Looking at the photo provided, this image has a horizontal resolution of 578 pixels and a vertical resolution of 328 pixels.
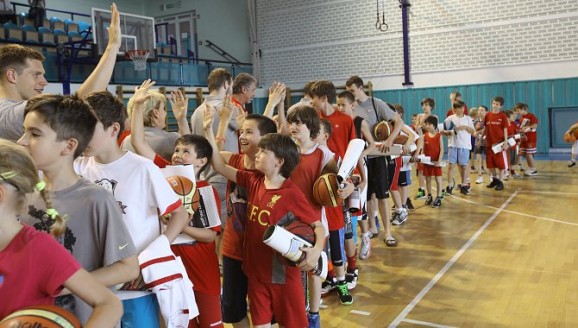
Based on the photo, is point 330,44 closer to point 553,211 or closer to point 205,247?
point 553,211

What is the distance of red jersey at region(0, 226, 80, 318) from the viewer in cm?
137

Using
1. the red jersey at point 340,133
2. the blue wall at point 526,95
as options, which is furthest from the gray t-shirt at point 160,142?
the blue wall at point 526,95

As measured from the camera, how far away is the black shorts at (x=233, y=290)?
306 centimetres

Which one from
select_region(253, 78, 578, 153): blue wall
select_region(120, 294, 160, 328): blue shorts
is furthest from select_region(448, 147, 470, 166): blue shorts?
select_region(120, 294, 160, 328): blue shorts

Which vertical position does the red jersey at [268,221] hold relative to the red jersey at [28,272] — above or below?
below

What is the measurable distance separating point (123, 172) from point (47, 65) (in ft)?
37.6

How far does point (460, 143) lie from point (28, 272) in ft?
28.8

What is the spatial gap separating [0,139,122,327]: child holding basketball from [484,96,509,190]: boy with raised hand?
31.6 feet

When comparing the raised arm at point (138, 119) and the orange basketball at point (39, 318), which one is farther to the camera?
the raised arm at point (138, 119)

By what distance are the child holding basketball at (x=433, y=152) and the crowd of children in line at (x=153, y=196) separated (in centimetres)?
316

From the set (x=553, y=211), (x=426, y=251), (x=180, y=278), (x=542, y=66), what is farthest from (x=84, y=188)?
(x=542, y=66)

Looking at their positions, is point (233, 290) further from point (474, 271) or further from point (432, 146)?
point (432, 146)

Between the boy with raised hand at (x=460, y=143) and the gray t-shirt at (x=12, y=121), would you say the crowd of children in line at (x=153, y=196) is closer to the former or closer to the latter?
the gray t-shirt at (x=12, y=121)

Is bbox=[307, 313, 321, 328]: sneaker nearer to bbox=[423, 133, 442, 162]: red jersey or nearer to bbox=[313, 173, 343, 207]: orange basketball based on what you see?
bbox=[313, 173, 343, 207]: orange basketball
